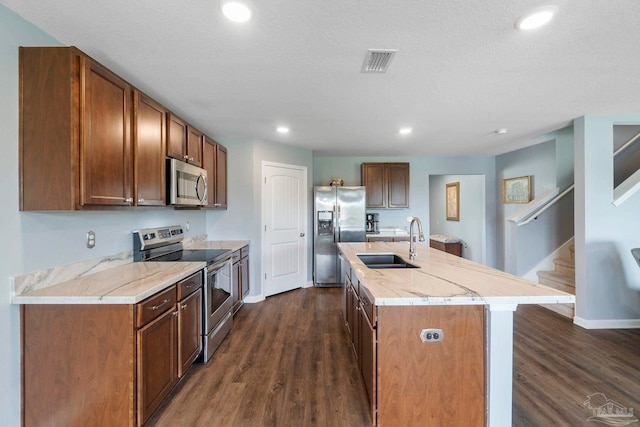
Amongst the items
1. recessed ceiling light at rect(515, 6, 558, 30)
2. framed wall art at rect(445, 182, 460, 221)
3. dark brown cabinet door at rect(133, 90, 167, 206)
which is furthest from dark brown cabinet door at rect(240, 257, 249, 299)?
framed wall art at rect(445, 182, 460, 221)

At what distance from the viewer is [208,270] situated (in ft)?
8.02

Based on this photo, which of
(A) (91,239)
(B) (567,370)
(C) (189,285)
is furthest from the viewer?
(B) (567,370)

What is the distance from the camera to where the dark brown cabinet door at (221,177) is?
142 inches

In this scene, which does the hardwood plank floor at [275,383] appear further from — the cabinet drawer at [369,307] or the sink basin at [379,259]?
the sink basin at [379,259]

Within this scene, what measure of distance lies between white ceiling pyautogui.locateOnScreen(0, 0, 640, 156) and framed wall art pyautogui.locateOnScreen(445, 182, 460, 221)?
3451mm

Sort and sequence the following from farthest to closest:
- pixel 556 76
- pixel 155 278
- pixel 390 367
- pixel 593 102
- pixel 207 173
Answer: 1. pixel 207 173
2. pixel 593 102
3. pixel 556 76
4. pixel 155 278
5. pixel 390 367

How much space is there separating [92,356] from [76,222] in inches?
36.6

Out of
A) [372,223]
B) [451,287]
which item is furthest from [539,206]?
[451,287]

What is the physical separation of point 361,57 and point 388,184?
3583mm

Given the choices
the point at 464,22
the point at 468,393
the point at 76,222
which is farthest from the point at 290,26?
the point at 468,393

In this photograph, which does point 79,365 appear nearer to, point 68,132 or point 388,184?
point 68,132

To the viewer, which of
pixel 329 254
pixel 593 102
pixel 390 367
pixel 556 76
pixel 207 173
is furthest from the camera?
pixel 329 254

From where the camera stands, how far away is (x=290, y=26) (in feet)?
5.17

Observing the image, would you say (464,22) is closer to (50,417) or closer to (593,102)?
(593,102)
